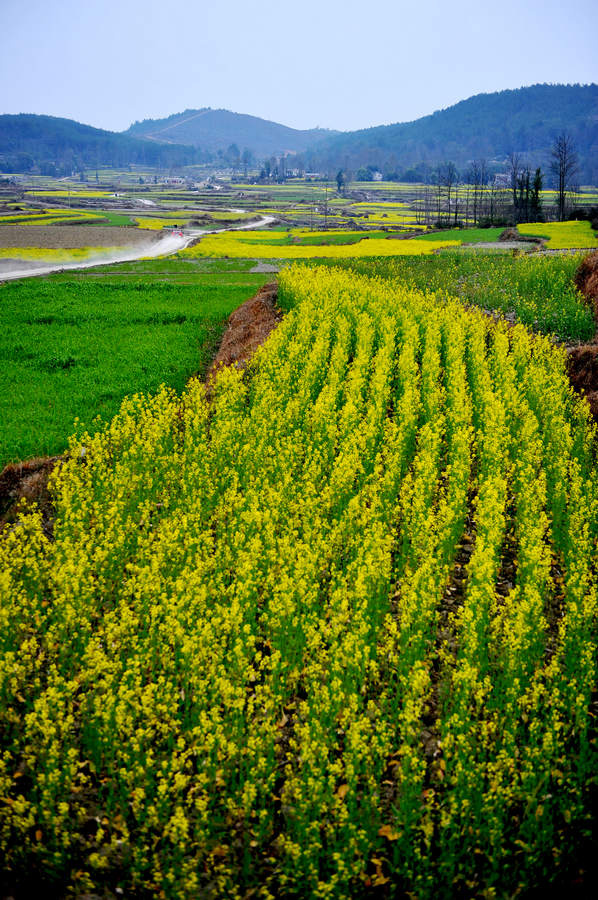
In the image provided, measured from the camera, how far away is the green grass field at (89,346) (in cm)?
1386

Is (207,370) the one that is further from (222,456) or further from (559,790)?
(559,790)

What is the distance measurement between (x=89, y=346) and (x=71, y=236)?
180 feet

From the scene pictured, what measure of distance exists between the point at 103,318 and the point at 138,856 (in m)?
23.3

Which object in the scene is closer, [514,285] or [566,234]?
[514,285]

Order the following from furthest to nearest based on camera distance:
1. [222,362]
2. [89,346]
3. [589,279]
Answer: [589,279] → [89,346] → [222,362]

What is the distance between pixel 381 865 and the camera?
5148 millimetres

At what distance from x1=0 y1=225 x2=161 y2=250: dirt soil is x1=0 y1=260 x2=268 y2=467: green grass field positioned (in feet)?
102

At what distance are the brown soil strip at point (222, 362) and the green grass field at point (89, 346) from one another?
1.71ft

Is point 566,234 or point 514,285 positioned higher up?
point 566,234

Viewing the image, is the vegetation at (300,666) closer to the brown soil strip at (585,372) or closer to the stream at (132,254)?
the brown soil strip at (585,372)

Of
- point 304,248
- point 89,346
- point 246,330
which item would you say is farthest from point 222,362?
point 304,248

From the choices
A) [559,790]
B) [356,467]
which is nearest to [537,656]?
[559,790]

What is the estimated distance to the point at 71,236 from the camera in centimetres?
6856

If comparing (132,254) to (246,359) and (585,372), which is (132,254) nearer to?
(246,359)
